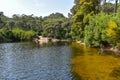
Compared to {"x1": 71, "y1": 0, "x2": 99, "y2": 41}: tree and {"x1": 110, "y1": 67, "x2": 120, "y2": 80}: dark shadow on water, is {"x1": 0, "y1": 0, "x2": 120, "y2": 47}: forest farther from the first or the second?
{"x1": 110, "y1": 67, "x2": 120, "y2": 80}: dark shadow on water

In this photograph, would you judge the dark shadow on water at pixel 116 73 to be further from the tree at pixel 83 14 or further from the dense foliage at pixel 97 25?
the tree at pixel 83 14

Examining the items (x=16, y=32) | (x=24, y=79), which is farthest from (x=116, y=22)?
(x=16, y=32)

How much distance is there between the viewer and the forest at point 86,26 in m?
54.0

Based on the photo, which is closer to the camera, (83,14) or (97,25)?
(97,25)

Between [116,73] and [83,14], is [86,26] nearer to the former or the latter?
[83,14]

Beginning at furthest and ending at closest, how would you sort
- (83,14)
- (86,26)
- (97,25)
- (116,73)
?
(83,14)
(86,26)
(97,25)
(116,73)

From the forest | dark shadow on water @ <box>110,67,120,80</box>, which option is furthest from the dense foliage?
dark shadow on water @ <box>110,67,120,80</box>

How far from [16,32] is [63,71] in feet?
385

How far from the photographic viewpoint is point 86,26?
255 ft

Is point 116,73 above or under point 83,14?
under

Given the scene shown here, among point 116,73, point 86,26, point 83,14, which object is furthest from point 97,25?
point 116,73

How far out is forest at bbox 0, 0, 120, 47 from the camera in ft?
177

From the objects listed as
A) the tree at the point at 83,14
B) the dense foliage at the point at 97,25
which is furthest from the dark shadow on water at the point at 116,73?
the tree at the point at 83,14

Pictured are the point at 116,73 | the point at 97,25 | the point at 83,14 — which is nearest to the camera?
the point at 116,73
